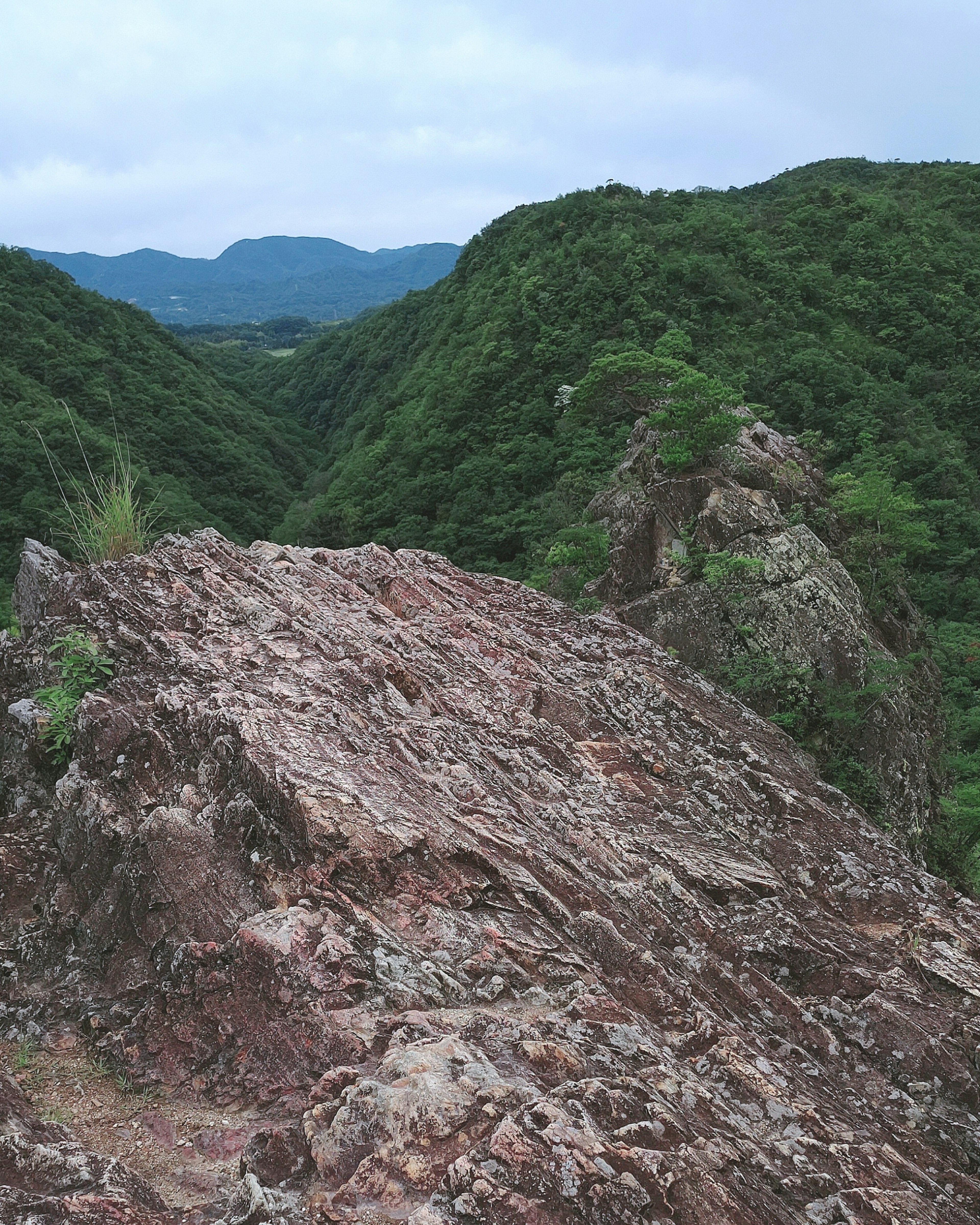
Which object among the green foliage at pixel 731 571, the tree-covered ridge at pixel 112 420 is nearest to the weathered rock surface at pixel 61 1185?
the green foliage at pixel 731 571

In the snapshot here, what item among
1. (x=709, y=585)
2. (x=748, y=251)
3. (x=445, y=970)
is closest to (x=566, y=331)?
(x=748, y=251)

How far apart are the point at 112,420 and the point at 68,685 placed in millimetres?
45742

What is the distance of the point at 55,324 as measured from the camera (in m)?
59.1

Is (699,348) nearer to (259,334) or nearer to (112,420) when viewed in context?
(112,420)

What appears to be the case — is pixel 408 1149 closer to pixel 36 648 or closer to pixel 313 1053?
pixel 313 1053

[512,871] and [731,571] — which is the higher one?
[731,571]

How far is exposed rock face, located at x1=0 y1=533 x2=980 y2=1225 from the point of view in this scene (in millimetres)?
4418

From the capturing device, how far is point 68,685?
7.84 m

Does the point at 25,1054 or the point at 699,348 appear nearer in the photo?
the point at 25,1054

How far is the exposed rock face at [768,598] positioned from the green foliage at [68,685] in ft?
28.7

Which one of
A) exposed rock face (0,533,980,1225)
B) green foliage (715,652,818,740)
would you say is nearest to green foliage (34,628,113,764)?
exposed rock face (0,533,980,1225)

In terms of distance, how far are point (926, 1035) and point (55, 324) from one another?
6773 cm

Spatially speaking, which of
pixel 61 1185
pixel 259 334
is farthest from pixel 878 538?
pixel 259 334

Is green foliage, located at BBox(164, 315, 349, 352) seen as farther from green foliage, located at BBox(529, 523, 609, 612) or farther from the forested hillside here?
green foliage, located at BBox(529, 523, 609, 612)
